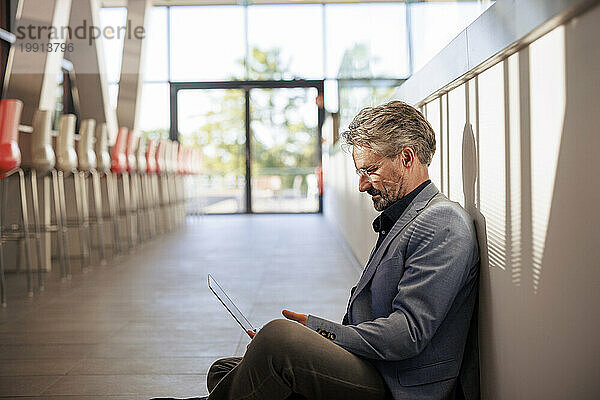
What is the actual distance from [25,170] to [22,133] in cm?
49

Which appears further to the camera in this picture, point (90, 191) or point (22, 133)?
point (90, 191)

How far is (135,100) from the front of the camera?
920cm

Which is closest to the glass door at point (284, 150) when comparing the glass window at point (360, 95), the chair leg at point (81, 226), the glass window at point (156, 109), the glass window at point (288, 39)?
the glass window at point (288, 39)

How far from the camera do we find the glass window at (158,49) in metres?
12.6

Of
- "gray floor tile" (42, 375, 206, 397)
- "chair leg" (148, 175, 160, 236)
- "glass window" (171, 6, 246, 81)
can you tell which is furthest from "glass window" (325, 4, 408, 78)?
"glass window" (171, 6, 246, 81)

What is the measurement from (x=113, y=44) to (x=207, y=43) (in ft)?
5.72

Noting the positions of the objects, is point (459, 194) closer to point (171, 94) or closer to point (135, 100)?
point (135, 100)

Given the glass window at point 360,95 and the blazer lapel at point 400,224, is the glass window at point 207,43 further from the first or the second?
the blazer lapel at point 400,224

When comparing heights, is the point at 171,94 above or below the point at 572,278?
above

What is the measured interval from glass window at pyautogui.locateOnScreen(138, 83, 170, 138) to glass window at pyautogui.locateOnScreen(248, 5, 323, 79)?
5.33ft

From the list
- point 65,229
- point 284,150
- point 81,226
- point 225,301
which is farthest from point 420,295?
point 284,150

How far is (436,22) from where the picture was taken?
2232 mm

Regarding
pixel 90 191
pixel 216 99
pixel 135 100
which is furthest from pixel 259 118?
pixel 90 191

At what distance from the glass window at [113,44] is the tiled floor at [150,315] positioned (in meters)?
6.10
